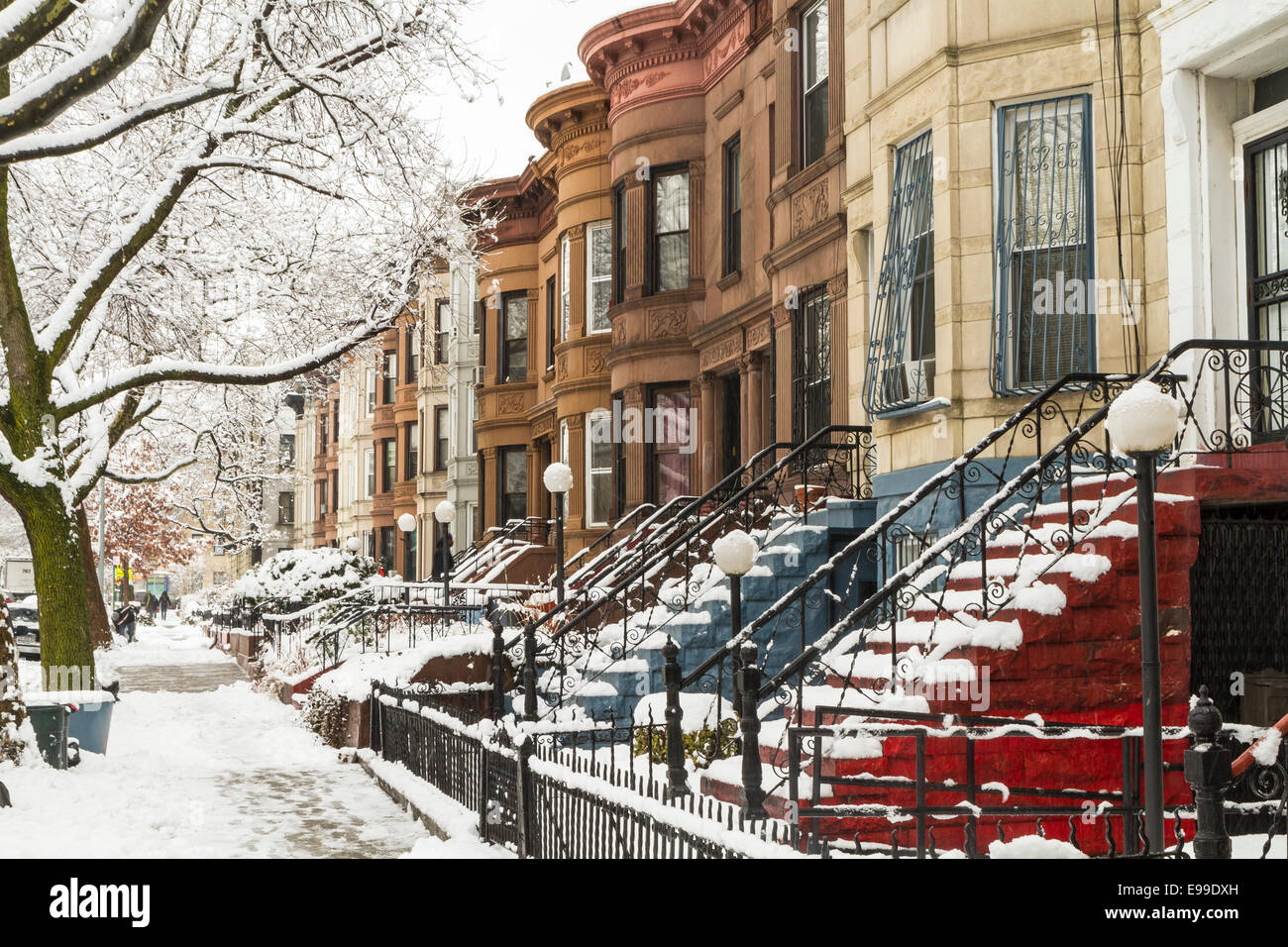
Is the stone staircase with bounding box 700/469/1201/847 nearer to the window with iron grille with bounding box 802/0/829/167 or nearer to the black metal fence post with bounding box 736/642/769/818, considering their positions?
the black metal fence post with bounding box 736/642/769/818

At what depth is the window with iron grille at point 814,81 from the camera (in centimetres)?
1730

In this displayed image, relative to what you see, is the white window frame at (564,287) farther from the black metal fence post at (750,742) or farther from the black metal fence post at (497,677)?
the black metal fence post at (750,742)

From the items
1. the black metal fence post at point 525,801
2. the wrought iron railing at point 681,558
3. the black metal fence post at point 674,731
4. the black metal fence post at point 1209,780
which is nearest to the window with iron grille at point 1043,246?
the wrought iron railing at point 681,558

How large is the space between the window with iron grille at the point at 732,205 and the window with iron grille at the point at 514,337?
11.5m

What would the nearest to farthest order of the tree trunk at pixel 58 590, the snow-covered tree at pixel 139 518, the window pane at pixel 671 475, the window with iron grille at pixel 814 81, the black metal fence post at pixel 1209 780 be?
1. the black metal fence post at pixel 1209 780
2. the tree trunk at pixel 58 590
3. the window with iron grille at pixel 814 81
4. the window pane at pixel 671 475
5. the snow-covered tree at pixel 139 518

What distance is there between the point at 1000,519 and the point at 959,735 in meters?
2.34

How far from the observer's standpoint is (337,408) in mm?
56250

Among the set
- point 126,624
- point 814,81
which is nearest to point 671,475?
point 814,81

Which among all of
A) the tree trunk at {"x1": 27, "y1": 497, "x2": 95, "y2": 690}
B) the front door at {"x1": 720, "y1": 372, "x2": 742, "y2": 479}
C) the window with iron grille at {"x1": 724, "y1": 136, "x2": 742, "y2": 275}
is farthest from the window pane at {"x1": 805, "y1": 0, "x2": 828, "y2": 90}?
the tree trunk at {"x1": 27, "y1": 497, "x2": 95, "y2": 690}

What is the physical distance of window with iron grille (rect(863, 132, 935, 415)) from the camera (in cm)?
1308

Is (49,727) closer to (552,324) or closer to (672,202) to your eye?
(672,202)

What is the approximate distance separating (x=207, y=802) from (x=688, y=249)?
1254cm

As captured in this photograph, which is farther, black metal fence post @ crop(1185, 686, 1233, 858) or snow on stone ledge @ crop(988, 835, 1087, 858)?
black metal fence post @ crop(1185, 686, 1233, 858)

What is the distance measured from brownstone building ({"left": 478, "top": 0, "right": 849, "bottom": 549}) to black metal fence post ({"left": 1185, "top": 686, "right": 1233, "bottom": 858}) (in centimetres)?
1034
